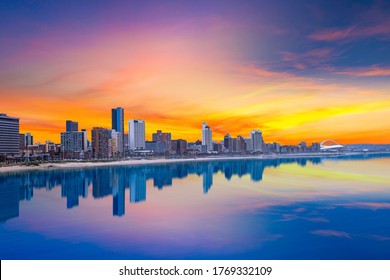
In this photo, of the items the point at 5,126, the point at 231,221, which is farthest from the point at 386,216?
the point at 5,126

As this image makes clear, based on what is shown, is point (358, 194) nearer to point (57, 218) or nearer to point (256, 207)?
point (256, 207)

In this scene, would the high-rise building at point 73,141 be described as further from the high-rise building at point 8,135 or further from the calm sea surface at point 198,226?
the calm sea surface at point 198,226

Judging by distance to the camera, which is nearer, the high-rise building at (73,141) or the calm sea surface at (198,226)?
the calm sea surface at (198,226)

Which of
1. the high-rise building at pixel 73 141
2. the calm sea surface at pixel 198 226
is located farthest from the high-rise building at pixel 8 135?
the calm sea surface at pixel 198 226

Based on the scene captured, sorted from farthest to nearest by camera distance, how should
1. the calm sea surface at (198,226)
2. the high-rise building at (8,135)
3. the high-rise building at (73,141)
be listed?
the high-rise building at (73,141) < the high-rise building at (8,135) < the calm sea surface at (198,226)

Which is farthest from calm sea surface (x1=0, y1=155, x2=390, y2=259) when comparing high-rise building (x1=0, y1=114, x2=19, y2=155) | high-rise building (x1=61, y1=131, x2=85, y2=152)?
high-rise building (x1=61, y1=131, x2=85, y2=152)

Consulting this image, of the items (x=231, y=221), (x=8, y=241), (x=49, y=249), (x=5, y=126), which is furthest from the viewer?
(x=5, y=126)

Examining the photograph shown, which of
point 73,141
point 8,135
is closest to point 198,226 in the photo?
point 8,135

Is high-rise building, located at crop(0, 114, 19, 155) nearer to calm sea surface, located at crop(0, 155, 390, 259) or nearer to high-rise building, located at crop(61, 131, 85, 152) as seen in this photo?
high-rise building, located at crop(61, 131, 85, 152)

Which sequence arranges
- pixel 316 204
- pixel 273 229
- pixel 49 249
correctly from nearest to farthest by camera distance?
pixel 49 249, pixel 273 229, pixel 316 204
